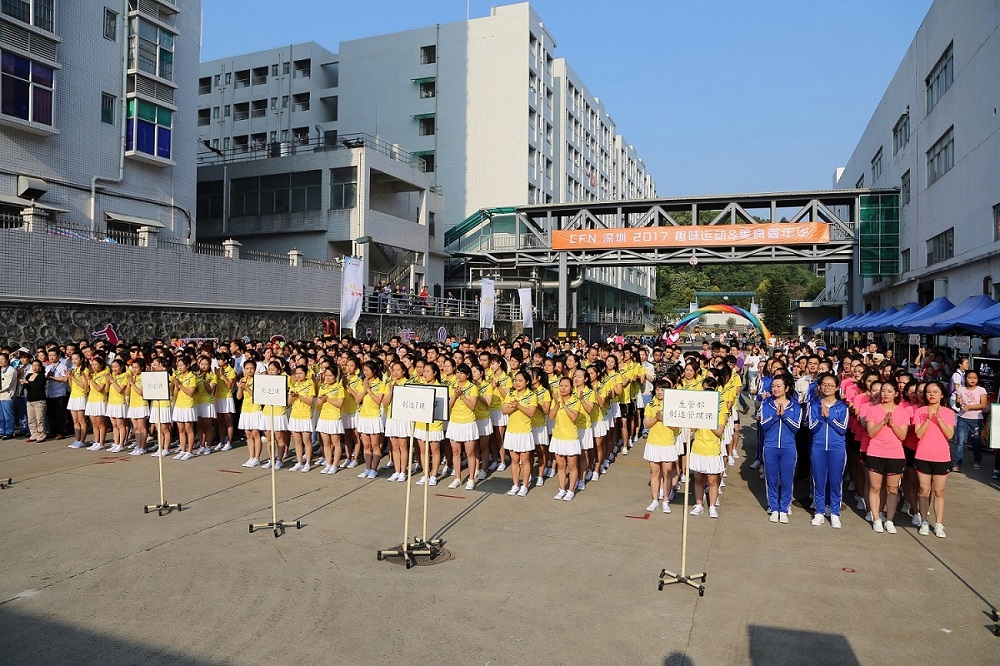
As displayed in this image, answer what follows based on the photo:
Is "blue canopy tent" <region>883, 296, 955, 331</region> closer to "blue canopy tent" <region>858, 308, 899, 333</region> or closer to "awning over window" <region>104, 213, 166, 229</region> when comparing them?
"blue canopy tent" <region>858, 308, 899, 333</region>

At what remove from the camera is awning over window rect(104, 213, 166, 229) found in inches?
896

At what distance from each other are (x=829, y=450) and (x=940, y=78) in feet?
69.5

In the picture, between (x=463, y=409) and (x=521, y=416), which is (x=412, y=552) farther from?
(x=463, y=409)

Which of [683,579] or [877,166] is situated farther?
[877,166]

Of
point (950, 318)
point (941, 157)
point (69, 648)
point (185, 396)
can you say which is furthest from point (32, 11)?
point (941, 157)

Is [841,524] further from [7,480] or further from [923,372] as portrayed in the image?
[7,480]

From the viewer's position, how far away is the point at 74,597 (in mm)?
5289

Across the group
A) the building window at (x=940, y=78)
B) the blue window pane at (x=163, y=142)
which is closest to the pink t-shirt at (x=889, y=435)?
the building window at (x=940, y=78)

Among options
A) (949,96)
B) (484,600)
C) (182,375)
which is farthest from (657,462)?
(949,96)

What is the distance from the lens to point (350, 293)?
17109 mm

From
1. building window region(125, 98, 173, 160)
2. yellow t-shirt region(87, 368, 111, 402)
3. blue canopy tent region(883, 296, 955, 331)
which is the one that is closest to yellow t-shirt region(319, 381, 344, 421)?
yellow t-shirt region(87, 368, 111, 402)

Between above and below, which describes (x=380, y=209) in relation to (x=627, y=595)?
above

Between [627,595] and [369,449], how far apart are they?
510 centimetres

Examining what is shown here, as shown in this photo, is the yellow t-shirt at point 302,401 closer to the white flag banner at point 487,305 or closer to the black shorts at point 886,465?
the black shorts at point 886,465
